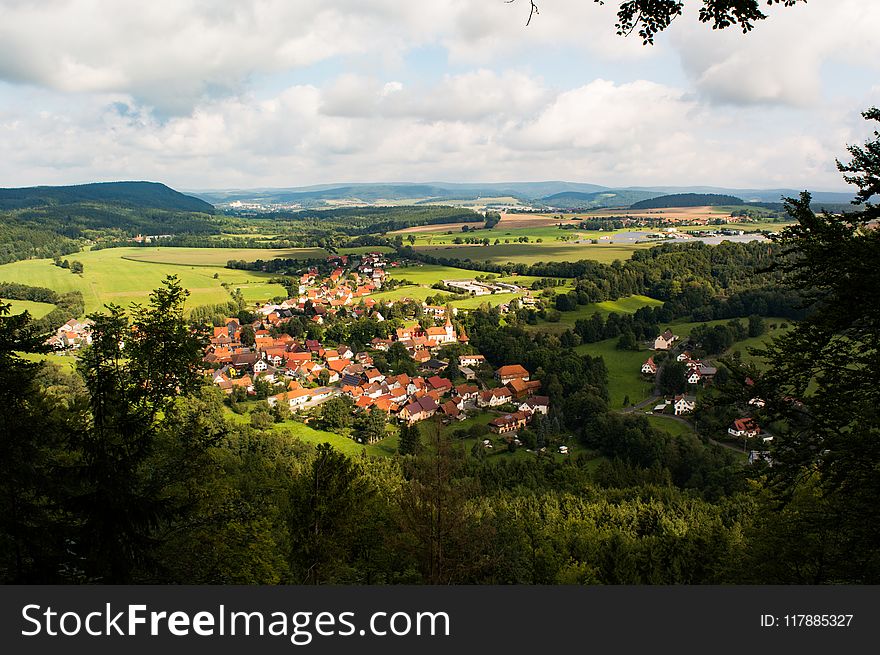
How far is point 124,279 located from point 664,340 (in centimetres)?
7538

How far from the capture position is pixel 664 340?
200 ft

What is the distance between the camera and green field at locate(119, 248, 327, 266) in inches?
4301

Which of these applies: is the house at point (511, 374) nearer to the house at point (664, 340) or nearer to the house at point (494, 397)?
the house at point (494, 397)

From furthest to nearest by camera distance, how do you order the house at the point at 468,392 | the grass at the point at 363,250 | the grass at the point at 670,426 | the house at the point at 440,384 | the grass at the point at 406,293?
the grass at the point at 363,250, the grass at the point at 406,293, the house at the point at 440,384, the house at the point at 468,392, the grass at the point at 670,426

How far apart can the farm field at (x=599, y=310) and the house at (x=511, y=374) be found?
11.2 metres

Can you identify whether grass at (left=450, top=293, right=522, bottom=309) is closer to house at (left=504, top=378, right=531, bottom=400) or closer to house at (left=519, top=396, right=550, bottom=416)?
house at (left=504, top=378, right=531, bottom=400)

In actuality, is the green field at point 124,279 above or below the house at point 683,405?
above

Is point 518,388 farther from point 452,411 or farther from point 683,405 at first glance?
point 683,405

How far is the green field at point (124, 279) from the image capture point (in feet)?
245

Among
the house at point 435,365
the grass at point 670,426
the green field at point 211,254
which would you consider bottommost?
the grass at point 670,426

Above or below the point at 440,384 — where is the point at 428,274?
above

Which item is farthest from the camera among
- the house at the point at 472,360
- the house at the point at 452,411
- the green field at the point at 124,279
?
the green field at the point at 124,279

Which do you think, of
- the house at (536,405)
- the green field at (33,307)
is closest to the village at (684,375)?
the house at (536,405)

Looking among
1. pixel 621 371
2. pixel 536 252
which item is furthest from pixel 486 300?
pixel 536 252
